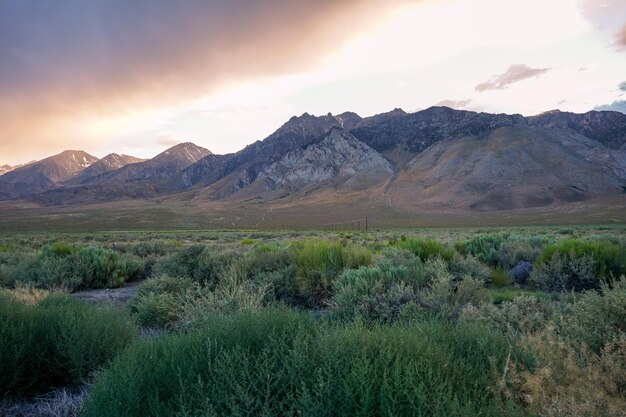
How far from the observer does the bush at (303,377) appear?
2742mm

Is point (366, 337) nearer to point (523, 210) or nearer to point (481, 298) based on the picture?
point (481, 298)

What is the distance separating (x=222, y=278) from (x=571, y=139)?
188 meters

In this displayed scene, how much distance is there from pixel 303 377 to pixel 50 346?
3.71m

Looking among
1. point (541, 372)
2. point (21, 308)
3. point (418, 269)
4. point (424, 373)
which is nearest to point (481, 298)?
point (418, 269)

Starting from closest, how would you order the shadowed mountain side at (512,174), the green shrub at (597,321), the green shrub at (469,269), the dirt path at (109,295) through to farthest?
the green shrub at (597,321)
the dirt path at (109,295)
the green shrub at (469,269)
the shadowed mountain side at (512,174)

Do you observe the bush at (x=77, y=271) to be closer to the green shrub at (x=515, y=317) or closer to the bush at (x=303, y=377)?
the bush at (x=303, y=377)

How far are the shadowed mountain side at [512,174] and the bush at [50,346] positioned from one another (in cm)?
12781

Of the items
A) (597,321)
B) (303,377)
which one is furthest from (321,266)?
(303,377)

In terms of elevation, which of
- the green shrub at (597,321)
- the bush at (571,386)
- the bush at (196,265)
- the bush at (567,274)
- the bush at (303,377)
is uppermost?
the bush at (303,377)

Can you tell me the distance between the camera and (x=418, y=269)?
8781 mm

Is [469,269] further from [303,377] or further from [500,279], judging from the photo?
[303,377]

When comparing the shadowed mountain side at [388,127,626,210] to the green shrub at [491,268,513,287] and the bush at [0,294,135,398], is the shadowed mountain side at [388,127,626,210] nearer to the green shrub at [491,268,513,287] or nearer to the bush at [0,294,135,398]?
the green shrub at [491,268,513,287]

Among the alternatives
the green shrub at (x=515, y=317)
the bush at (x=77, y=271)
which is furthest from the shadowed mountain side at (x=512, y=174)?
the green shrub at (x=515, y=317)

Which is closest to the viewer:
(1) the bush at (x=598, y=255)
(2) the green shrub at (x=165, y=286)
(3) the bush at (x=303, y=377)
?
(3) the bush at (x=303, y=377)
